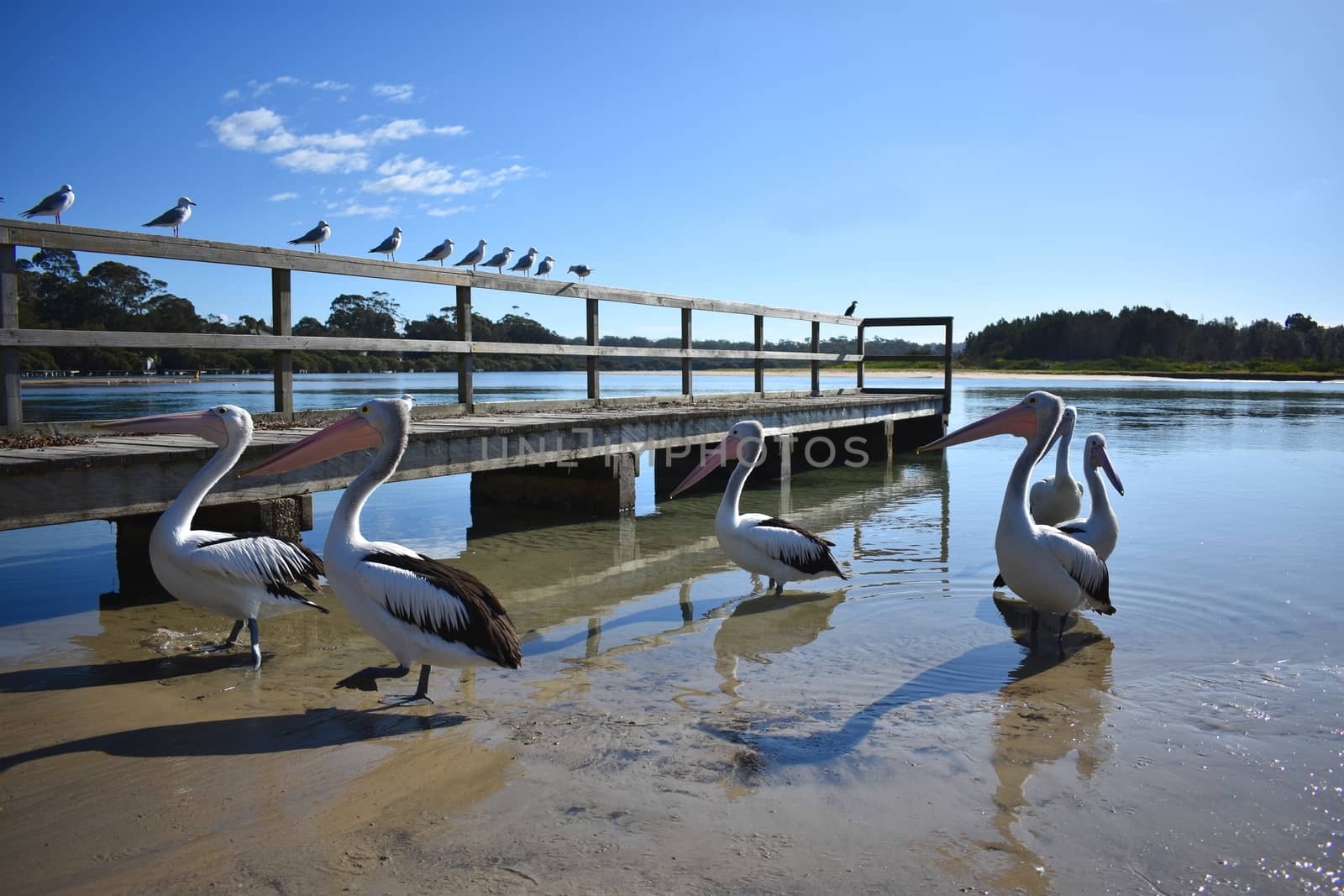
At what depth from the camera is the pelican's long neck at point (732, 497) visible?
6660 mm

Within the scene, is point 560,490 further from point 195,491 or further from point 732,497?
point 195,491

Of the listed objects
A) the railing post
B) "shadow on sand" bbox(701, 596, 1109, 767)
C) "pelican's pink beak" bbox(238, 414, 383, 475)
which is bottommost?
"shadow on sand" bbox(701, 596, 1109, 767)

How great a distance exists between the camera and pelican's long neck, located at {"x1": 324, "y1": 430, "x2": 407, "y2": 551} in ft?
13.8

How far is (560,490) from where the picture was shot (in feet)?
32.3

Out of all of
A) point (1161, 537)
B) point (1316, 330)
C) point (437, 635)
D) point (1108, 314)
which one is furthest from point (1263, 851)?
point (1316, 330)

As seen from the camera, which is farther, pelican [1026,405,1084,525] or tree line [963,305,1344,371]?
tree line [963,305,1344,371]

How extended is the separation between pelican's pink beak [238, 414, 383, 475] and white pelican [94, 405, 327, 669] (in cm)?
39

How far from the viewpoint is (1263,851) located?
299 cm

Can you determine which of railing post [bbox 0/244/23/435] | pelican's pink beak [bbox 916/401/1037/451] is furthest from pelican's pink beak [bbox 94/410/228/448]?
pelican's pink beak [bbox 916/401/1037/451]

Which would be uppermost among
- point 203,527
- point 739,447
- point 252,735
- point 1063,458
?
point 739,447

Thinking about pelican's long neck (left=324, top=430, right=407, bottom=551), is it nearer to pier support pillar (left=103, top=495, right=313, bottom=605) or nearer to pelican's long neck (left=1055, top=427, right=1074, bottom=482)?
pier support pillar (left=103, top=495, right=313, bottom=605)

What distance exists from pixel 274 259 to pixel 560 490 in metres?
3.95

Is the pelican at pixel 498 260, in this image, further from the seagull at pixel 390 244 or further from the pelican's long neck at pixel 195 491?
the pelican's long neck at pixel 195 491

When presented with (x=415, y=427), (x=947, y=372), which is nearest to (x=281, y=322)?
(x=415, y=427)
